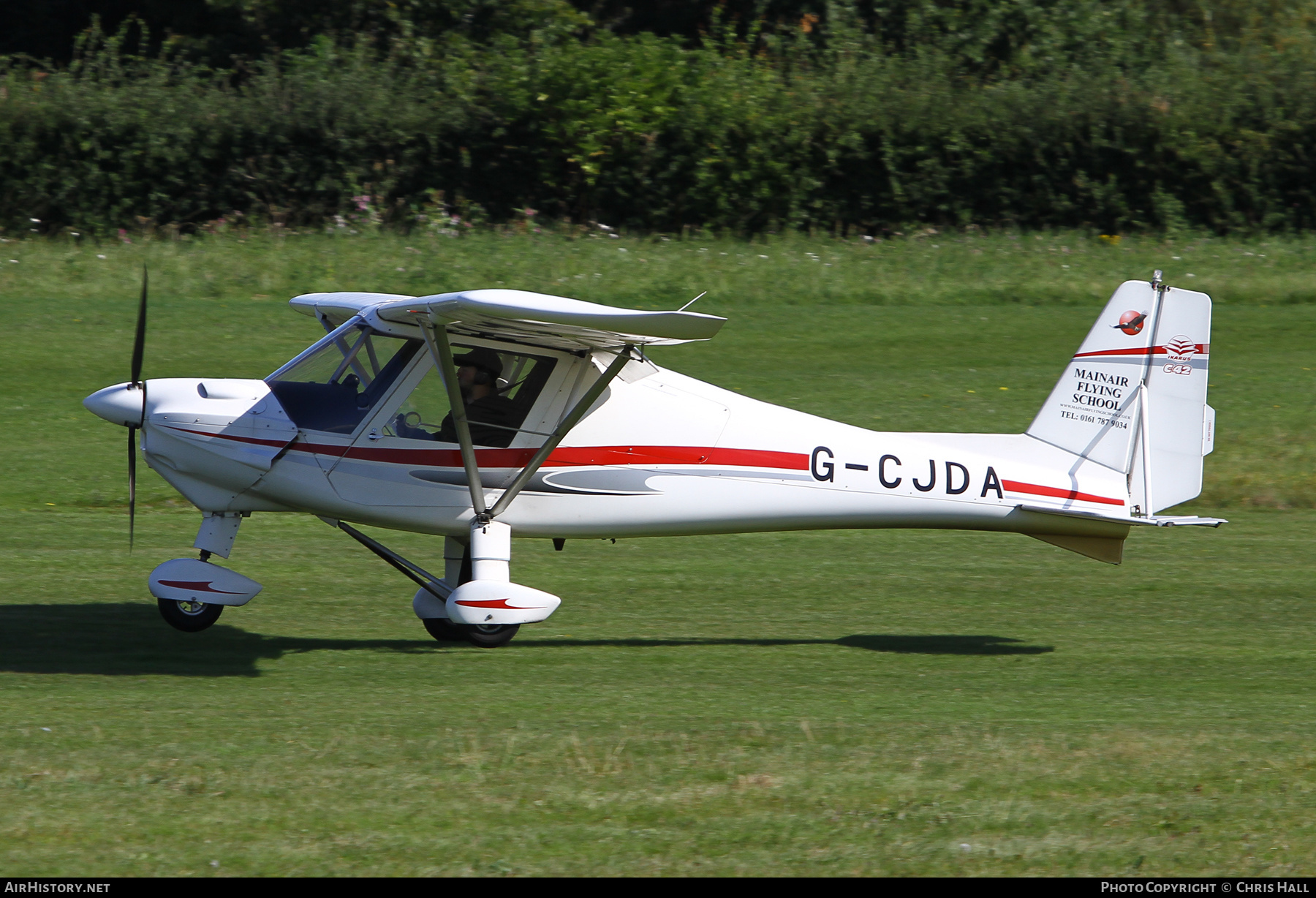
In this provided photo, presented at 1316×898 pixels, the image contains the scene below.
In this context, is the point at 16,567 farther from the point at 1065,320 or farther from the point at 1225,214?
the point at 1225,214

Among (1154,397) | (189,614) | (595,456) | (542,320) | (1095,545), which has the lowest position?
(189,614)

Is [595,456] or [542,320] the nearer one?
[542,320]

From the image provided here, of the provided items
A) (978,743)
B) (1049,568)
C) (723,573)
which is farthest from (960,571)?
(978,743)

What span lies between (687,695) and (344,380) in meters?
3.12

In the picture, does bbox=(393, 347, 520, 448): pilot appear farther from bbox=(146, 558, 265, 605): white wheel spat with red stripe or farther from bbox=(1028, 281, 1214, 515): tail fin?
bbox=(1028, 281, 1214, 515): tail fin

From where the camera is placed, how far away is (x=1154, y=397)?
9242 mm

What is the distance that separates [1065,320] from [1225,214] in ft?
26.4

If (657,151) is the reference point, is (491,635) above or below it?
below

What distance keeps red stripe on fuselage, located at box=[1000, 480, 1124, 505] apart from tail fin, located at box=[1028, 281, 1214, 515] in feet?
0.62

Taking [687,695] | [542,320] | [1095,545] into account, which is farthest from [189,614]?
[1095,545]

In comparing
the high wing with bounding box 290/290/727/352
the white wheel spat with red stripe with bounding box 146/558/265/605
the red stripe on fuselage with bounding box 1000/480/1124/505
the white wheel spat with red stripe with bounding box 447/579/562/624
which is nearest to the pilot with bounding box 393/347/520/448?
the high wing with bounding box 290/290/727/352

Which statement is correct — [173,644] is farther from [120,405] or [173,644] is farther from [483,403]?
[483,403]

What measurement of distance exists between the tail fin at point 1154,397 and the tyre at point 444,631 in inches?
177

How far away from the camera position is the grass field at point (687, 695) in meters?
5.94
